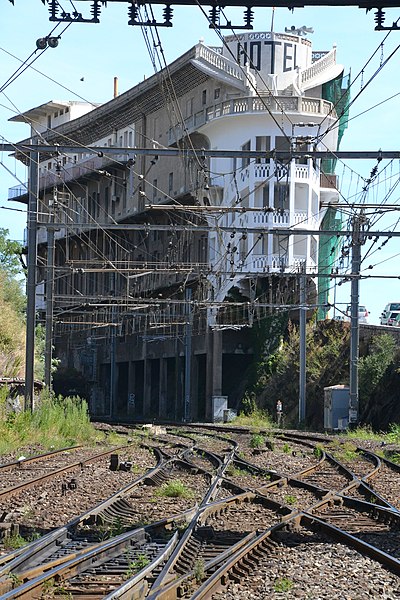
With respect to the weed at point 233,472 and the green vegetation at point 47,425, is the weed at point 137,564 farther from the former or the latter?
the green vegetation at point 47,425

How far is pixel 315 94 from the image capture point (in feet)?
203

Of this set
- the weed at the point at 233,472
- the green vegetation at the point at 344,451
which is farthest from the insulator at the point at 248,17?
the green vegetation at the point at 344,451

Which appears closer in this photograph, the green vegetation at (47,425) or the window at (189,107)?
the green vegetation at (47,425)

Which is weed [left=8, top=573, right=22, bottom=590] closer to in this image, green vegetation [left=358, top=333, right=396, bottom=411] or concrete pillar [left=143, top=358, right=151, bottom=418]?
green vegetation [left=358, top=333, right=396, bottom=411]

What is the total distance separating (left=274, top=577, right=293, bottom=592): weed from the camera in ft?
30.6

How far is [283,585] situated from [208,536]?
8.80 ft

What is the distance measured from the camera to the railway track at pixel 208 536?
9.12 metres

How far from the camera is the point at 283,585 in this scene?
9406 mm

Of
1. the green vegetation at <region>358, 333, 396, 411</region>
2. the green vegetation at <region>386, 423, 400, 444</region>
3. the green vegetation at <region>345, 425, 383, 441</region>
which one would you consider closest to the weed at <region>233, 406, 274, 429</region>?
the green vegetation at <region>358, 333, 396, 411</region>

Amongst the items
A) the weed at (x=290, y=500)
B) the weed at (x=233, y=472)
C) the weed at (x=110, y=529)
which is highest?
the weed at (x=110, y=529)

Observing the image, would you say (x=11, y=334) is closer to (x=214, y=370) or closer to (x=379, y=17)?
(x=214, y=370)

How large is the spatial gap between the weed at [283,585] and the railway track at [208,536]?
0.04 metres

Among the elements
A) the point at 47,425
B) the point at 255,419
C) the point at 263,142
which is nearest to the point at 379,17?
the point at 47,425

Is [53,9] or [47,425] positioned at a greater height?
[53,9]
